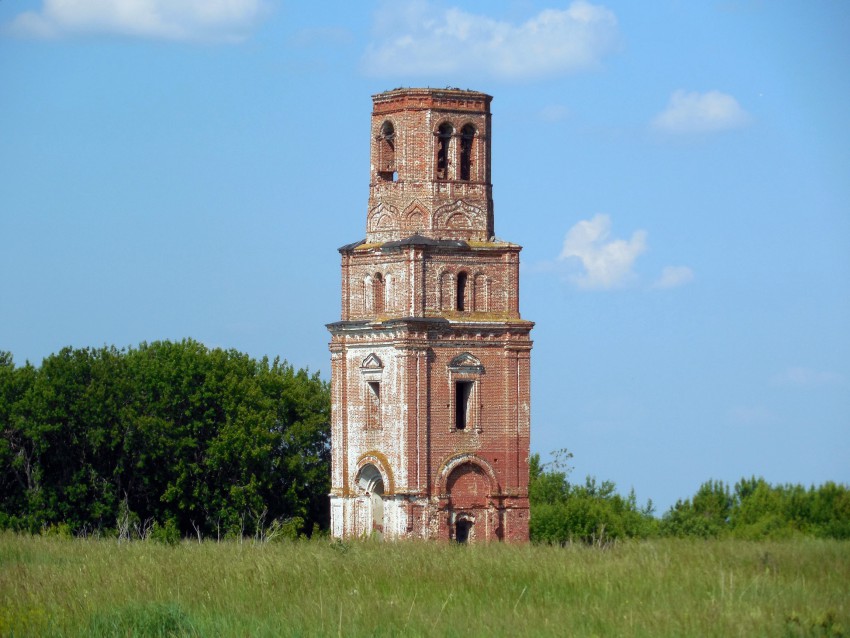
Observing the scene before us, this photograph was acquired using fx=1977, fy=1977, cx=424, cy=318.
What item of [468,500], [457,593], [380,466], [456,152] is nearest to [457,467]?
[468,500]

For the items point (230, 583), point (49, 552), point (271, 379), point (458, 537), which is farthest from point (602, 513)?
point (230, 583)

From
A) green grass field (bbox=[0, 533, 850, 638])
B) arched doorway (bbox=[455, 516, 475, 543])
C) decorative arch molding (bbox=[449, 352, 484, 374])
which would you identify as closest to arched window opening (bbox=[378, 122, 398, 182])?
decorative arch molding (bbox=[449, 352, 484, 374])

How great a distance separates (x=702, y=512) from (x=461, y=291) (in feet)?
37.9

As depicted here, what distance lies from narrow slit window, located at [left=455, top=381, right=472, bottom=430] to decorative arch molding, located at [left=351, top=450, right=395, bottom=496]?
185 cm

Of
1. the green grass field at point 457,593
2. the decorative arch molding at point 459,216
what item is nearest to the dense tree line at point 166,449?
the decorative arch molding at point 459,216

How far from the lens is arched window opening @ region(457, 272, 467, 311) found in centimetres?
4428

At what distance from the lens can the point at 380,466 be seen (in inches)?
1720

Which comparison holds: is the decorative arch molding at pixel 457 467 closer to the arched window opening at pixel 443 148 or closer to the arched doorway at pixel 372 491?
the arched doorway at pixel 372 491

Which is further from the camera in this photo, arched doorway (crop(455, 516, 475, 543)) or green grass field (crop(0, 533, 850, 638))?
arched doorway (crop(455, 516, 475, 543))

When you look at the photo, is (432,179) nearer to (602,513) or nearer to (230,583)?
(602,513)

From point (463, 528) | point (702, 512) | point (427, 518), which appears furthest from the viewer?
point (463, 528)

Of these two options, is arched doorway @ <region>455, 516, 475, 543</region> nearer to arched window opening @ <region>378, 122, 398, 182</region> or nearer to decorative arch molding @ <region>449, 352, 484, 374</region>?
decorative arch molding @ <region>449, 352, 484, 374</region>

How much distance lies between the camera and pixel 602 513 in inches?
1793

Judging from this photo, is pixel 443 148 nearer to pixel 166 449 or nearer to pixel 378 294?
pixel 378 294
